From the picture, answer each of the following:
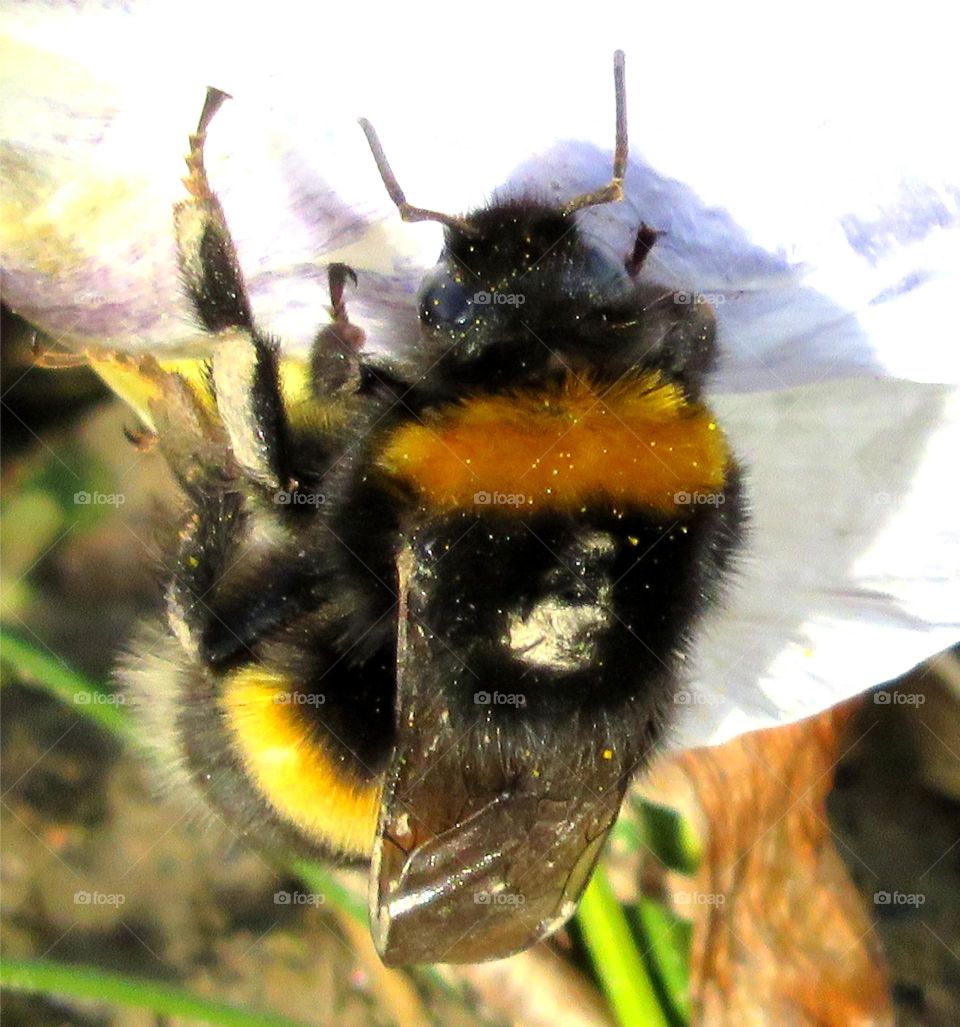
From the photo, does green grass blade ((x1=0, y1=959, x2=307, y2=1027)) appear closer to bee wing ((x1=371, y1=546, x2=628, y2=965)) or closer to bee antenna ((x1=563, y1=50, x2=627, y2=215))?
bee wing ((x1=371, y1=546, x2=628, y2=965))

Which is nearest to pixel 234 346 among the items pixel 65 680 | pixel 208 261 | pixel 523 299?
pixel 208 261

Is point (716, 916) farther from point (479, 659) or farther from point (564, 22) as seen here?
point (564, 22)

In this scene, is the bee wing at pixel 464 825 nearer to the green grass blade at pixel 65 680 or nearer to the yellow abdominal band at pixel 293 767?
the yellow abdominal band at pixel 293 767

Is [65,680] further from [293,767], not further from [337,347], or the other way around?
[337,347]

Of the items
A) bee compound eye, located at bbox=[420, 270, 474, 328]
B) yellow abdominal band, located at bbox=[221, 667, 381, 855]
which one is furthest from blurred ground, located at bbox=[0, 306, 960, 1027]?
bee compound eye, located at bbox=[420, 270, 474, 328]

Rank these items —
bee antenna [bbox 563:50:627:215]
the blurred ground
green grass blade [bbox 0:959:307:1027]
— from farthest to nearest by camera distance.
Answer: the blurred ground → green grass blade [bbox 0:959:307:1027] → bee antenna [bbox 563:50:627:215]

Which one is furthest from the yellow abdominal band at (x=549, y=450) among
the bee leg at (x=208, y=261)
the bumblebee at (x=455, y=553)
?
the bee leg at (x=208, y=261)

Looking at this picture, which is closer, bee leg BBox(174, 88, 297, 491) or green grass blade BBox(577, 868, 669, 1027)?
bee leg BBox(174, 88, 297, 491)
